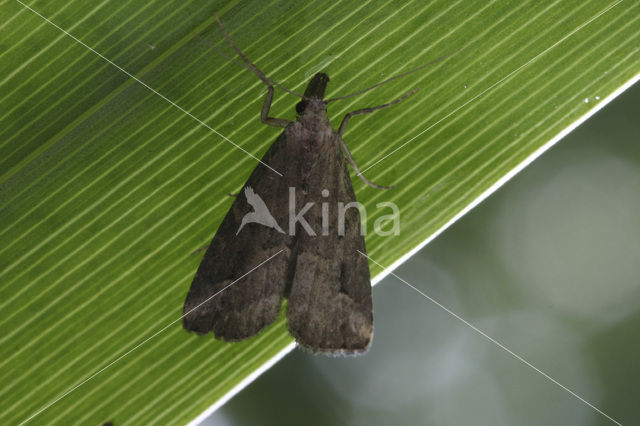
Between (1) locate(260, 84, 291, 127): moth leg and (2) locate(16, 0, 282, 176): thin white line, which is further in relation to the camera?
(1) locate(260, 84, 291, 127): moth leg

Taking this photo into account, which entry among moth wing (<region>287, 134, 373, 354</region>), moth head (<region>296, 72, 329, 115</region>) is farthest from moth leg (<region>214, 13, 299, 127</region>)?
moth wing (<region>287, 134, 373, 354</region>)

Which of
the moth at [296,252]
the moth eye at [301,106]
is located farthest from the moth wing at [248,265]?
the moth eye at [301,106]

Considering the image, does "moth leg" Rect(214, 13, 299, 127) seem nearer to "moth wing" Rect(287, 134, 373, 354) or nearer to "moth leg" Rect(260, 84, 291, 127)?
"moth leg" Rect(260, 84, 291, 127)

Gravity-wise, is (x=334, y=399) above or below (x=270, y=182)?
below

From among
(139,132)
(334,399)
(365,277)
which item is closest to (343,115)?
(365,277)

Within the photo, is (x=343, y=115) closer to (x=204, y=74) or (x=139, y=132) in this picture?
(x=204, y=74)

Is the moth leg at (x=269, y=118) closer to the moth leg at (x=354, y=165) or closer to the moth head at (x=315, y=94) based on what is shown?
the moth head at (x=315, y=94)
